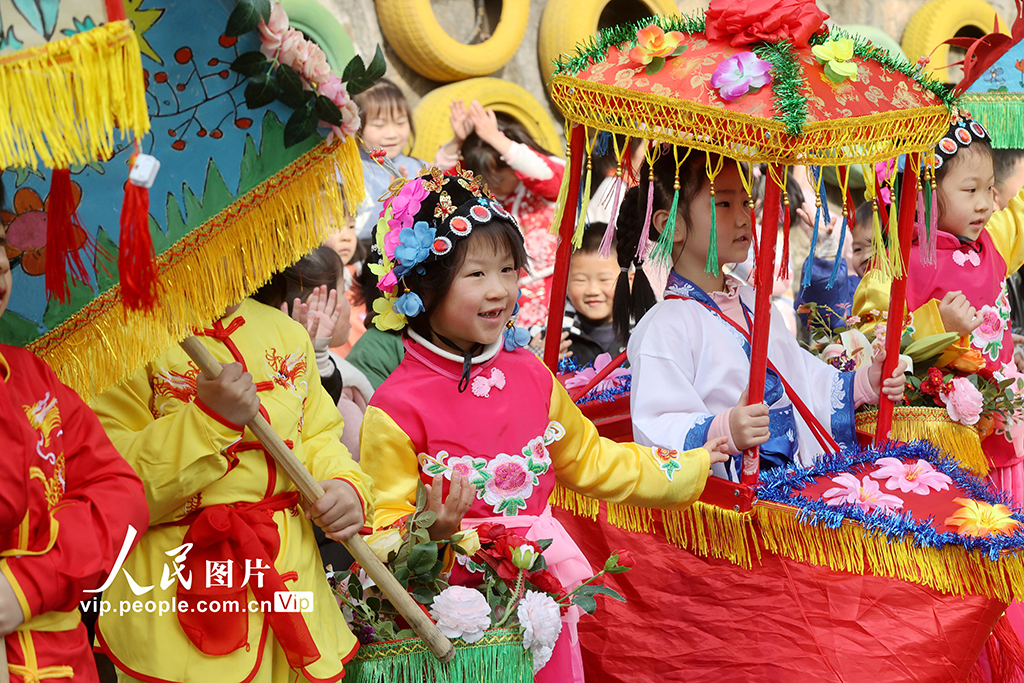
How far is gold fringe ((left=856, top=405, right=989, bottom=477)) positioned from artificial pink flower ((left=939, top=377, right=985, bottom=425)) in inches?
0.9

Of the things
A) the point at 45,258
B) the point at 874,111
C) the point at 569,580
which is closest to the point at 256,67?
the point at 45,258

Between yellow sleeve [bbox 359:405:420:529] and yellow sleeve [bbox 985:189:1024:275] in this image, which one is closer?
yellow sleeve [bbox 359:405:420:529]

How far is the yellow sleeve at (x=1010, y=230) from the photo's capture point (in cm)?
391

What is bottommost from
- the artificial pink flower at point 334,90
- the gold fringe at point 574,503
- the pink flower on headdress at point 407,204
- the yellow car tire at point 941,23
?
the yellow car tire at point 941,23

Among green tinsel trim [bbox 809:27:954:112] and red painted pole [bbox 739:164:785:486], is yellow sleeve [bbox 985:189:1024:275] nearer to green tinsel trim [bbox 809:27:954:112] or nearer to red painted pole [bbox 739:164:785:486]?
green tinsel trim [bbox 809:27:954:112]

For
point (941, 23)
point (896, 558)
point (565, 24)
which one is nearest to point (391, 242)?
point (896, 558)

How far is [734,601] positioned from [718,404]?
51 cm

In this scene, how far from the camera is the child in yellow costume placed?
1.84m

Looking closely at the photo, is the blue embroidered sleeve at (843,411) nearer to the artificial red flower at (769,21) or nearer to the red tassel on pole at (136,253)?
the artificial red flower at (769,21)

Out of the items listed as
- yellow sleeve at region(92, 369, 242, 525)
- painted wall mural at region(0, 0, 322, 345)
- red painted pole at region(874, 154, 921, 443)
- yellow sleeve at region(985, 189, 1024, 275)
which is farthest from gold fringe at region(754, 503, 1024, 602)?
yellow sleeve at region(985, 189, 1024, 275)

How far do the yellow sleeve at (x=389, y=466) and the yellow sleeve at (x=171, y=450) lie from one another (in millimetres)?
330

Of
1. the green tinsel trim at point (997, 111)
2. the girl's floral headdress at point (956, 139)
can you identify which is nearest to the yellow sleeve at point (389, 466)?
the girl's floral headdress at point (956, 139)

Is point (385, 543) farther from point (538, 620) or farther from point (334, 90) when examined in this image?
point (334, 90)

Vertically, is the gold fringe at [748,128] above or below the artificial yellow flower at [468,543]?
above
